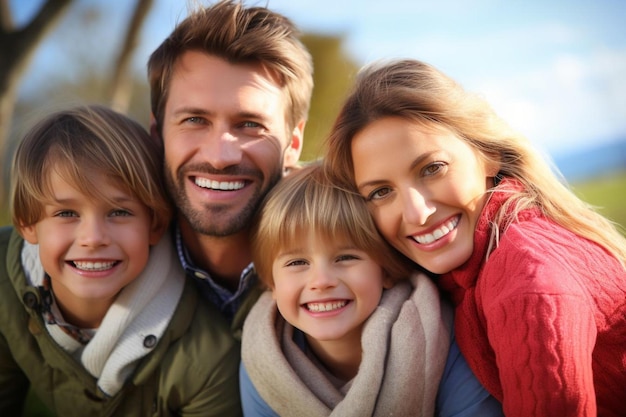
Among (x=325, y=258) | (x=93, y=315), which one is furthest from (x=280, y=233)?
(x=93, y=315)

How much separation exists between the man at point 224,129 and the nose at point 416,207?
41.1 inches

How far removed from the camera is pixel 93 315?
2996 millimetres

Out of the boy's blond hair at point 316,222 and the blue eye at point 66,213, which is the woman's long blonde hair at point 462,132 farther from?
the blue eye at point 66,213

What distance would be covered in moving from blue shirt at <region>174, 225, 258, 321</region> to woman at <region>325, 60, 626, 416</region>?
0.87 meters

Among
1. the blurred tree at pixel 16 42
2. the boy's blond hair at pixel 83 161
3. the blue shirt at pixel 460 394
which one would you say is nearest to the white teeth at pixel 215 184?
the boy's blond hair at pixel 83 161

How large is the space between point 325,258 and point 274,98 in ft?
3.82

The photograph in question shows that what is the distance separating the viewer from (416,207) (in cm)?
236

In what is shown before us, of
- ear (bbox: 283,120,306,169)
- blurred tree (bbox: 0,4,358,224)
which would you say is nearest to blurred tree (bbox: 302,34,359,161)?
blurred tree (bbox: 0,4,358,224)

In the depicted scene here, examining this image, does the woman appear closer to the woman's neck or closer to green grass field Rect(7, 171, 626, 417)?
the woman's neck

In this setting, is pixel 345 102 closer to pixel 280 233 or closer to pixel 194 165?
pixel 280 233

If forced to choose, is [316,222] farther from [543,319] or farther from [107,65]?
[107,65]

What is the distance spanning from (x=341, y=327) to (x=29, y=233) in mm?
1671

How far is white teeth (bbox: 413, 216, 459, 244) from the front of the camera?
7.98 ft

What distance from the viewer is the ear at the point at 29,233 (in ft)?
9.52
